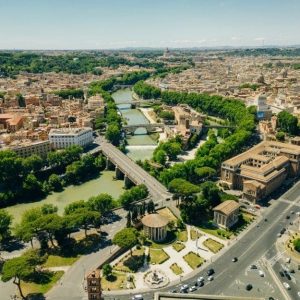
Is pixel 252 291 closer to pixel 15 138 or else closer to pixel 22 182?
pixel 22 182

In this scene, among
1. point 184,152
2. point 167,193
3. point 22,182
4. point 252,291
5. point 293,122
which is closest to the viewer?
point 252,291

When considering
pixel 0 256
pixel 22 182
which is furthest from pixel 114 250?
pixel 22 182

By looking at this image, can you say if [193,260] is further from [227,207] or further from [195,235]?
[227,207]

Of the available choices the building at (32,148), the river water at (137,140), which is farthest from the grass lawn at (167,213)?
the building at (32,148)

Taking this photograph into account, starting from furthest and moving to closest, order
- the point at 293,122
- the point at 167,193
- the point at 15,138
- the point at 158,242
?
the point at 293,122
the point at 15,138
the point at 167,193
the point at 158,242

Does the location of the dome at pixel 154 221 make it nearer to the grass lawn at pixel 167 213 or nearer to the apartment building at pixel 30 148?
the grass lawn at pixel 167 213

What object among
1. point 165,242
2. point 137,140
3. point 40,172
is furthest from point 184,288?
point 137,140

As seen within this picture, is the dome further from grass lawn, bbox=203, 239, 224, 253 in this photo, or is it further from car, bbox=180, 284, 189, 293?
car, bbox=180, 284, 189, 293
